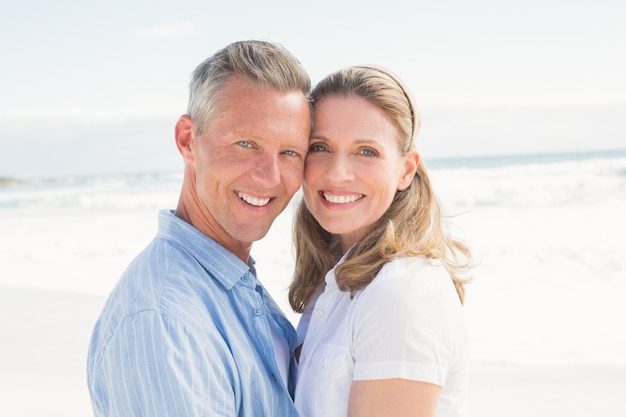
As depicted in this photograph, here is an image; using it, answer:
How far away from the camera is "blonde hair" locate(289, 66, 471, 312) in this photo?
2445 mm

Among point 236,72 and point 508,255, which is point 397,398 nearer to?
point 236,72

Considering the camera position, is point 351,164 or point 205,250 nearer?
point 205,250

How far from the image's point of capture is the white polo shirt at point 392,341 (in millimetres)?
2088

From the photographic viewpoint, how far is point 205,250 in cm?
218

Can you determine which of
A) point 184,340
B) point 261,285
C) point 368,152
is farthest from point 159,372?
point 368,152

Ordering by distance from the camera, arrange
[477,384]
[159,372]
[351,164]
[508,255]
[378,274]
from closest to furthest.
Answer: [159,372]
[378,274]
[351,164]
[477,384]
[508,255]

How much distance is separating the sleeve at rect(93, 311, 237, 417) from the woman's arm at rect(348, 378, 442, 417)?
1.67ft

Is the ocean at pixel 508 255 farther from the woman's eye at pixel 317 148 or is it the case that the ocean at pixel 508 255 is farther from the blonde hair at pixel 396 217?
the woman's eye at pixel 317 148

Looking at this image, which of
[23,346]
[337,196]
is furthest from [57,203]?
[337,196]

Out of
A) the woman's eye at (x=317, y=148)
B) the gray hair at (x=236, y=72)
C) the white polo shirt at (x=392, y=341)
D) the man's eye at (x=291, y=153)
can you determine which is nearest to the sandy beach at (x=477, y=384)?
the white polo shirt at (x=392, y=341)

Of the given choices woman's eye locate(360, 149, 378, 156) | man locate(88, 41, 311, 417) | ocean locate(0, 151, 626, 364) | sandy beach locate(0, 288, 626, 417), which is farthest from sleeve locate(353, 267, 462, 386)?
sandy beach locate(0, 288, 626, 417)

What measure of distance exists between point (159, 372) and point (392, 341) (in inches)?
29.7

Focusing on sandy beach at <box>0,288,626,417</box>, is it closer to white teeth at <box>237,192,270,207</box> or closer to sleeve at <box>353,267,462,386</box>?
sleeve at <box>353,267,462,386</box>

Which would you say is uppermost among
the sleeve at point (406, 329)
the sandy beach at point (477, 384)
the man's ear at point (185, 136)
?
the man's ear at point (185, 136)
